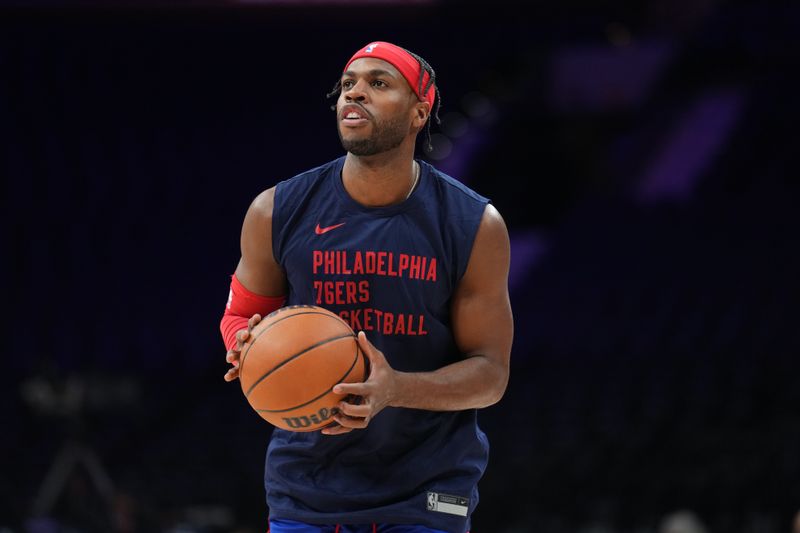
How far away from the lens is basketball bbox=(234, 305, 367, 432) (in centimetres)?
299

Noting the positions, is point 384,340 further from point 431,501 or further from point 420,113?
point 420,113

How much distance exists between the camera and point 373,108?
3348mm

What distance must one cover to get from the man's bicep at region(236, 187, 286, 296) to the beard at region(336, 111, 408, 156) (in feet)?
1.00

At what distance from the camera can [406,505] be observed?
3.28 m

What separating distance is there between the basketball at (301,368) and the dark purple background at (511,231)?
202 inches

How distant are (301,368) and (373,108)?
0.82 m

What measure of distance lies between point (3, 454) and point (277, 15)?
21.5 ft

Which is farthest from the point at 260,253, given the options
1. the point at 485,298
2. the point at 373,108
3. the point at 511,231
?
the point at 511,231

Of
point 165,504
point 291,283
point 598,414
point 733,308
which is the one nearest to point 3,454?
point 165,504

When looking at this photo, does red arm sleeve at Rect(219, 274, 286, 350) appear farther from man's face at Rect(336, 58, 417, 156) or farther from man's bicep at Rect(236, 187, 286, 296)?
man's face at Rect(336, 58, 417, 156)

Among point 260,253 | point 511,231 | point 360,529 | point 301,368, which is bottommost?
point 360,529

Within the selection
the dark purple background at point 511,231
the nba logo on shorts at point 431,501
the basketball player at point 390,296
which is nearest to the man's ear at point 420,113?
the basketball player at point 390,296

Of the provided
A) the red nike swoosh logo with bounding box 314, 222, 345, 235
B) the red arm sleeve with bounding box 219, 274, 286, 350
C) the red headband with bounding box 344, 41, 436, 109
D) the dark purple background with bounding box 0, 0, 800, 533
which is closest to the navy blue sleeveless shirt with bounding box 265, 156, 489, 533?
the red nike swoosh logo with bounding box 314, 222, 345, 235

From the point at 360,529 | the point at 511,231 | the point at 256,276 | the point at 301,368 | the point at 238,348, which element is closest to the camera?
the point at 301,368
